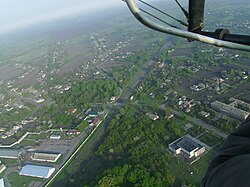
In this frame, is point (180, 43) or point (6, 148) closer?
point (6, 148)

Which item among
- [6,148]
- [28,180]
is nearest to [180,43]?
[6,148]

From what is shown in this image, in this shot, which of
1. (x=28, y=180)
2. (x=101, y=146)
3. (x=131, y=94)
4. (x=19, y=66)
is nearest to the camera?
(x=28, y=180)

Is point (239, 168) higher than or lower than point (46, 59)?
higher

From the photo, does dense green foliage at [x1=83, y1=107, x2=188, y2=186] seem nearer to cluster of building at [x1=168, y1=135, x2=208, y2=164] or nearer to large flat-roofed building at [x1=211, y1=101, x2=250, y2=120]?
cluster of building at [x1=168, y1=135, x2=208, y2=164]

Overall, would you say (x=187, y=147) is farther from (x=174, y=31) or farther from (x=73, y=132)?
(x=174, y=31)

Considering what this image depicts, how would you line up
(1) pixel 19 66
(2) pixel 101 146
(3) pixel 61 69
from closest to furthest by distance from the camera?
(2) pixel 101 146
(3) pixel 61 69
(1) pixel 19 66

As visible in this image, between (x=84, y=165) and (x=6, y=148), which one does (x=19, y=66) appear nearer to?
(x=6, y=148)
